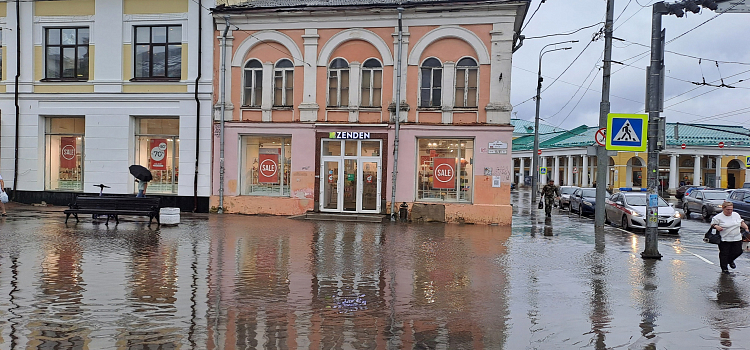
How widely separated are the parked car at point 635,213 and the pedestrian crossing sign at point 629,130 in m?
7.02

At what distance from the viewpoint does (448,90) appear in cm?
2028

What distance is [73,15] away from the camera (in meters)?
22.0

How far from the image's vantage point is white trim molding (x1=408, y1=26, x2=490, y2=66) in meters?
19.9

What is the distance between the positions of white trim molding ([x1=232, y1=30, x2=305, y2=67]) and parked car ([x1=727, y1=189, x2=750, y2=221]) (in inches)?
795

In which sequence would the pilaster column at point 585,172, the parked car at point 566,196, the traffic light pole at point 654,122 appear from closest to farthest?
the traffic light pole at point 654,122, the parked car at point 566,196, the pilaster column at point 585,172

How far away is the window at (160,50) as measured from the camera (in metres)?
21.7

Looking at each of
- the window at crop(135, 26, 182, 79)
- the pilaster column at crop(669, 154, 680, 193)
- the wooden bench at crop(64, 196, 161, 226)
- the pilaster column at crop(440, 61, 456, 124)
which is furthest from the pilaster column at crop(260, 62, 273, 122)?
the pilaster column at crop(669, 154, 680, 193)

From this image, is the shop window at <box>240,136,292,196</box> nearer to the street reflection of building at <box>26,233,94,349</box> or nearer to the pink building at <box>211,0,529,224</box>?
the pink building at <box>211,0,529,224</box>

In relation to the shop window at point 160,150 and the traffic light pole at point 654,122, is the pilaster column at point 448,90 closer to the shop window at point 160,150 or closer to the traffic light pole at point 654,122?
the traffic light pole at point 654,122

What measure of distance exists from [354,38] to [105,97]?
1004cm

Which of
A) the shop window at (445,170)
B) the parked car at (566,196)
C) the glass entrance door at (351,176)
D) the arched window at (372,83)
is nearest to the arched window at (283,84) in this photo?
the glass entrance door at (351,176)

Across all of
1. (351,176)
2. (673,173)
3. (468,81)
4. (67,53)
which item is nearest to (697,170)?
(673,173)

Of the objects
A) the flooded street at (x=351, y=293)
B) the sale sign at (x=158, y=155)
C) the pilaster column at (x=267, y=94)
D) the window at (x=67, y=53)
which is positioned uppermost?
the window at (x=67, y=53)

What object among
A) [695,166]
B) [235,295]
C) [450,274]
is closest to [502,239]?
[450,274]
